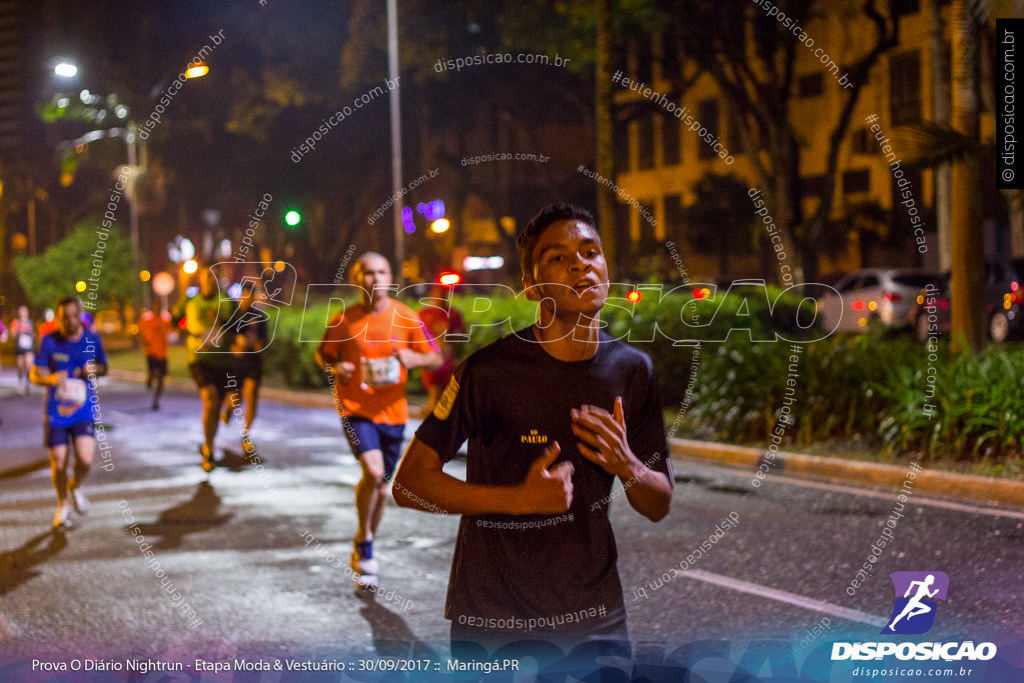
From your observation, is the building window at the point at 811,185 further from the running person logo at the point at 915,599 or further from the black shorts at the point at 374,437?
the black shorts at the point at 374,437

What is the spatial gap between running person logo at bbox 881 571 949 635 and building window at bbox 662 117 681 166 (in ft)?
135

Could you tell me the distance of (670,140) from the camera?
4719 centimetres

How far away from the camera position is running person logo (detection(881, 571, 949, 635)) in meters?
5.48

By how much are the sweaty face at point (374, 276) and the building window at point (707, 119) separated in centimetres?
3878

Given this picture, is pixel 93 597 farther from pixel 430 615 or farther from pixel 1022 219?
pixel 1022 219

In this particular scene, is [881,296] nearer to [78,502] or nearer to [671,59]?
[671,59]

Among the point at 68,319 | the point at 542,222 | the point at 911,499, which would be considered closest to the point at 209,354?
the point at 68,319

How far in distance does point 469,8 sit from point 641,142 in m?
22.5

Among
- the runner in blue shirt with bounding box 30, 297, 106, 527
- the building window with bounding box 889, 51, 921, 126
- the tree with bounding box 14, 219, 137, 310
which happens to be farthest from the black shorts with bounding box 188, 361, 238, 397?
the tree with bounding box 14, 219, 137, 310

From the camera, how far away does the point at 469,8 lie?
2767 cm

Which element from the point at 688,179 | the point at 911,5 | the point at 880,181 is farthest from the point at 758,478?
the point at 688,179

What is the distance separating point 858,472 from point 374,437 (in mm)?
4997

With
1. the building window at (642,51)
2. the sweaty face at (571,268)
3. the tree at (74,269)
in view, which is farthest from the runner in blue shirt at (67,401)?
the tree at (74,269)

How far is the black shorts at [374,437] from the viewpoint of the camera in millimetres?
6984
